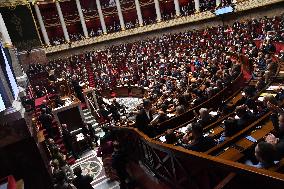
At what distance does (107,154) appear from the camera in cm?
964

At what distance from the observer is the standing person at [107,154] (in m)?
9.30

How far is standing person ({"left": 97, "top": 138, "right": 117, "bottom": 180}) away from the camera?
930 cm

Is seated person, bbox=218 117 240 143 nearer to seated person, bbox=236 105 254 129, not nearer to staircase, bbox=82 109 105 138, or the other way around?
seated person, bbox=236 105 254 129

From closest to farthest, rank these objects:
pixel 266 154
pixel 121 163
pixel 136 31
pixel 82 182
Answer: pixel 266 154 < pixel 82 182 < pixel 121 163 < pixel 136 31

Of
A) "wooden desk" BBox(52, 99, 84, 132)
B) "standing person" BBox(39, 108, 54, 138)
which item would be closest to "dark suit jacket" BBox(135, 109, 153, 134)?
"standing person" BBox(39, 108, 54, 138)

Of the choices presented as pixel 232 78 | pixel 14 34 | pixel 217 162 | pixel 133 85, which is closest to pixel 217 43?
pixel 133 85

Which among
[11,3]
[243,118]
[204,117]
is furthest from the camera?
[11,3]

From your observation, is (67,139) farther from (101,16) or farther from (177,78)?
(101,16)

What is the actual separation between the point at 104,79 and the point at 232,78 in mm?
14026

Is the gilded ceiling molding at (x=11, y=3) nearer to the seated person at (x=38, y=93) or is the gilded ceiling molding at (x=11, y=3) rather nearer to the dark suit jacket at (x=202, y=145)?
the seated person at (x=38, y=93)

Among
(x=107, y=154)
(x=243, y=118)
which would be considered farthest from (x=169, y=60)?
(x=243, y=118)

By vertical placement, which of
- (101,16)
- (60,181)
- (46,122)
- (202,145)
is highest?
(101,16)

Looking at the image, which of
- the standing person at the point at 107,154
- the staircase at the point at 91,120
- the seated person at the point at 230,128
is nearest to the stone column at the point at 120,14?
the staircase at the point at 91,120

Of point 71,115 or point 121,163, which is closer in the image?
point 121,163
